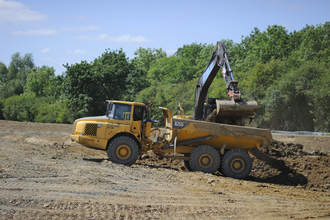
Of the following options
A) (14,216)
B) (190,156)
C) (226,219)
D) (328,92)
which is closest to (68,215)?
(14,216)

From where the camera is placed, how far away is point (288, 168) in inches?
472

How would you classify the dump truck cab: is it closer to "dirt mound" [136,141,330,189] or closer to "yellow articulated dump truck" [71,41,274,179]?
"yellow articulated dump truck" [71,41,274,179]

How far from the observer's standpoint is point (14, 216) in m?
5.01

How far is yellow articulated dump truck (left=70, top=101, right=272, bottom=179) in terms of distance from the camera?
10664mm

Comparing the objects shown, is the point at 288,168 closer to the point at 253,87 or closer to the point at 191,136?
the point at 191,136

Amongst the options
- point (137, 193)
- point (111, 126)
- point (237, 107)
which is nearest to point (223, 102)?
point (237, 107)

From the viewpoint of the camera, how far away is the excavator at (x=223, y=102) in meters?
10.5

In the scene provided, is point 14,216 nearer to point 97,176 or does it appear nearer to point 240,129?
point 97,176

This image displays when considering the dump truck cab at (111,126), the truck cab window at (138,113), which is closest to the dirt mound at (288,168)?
the dump truck cab at (111,126)

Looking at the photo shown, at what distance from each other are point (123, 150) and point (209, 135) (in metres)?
3.11

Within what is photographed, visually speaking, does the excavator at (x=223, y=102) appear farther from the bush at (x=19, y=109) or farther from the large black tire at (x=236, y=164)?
the bush at (x=19, y=109)

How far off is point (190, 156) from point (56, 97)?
3704cm

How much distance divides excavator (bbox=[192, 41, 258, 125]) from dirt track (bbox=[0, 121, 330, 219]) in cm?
240

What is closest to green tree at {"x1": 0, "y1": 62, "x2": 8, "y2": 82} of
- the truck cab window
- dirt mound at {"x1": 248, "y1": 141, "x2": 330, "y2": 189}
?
the truck cab window
